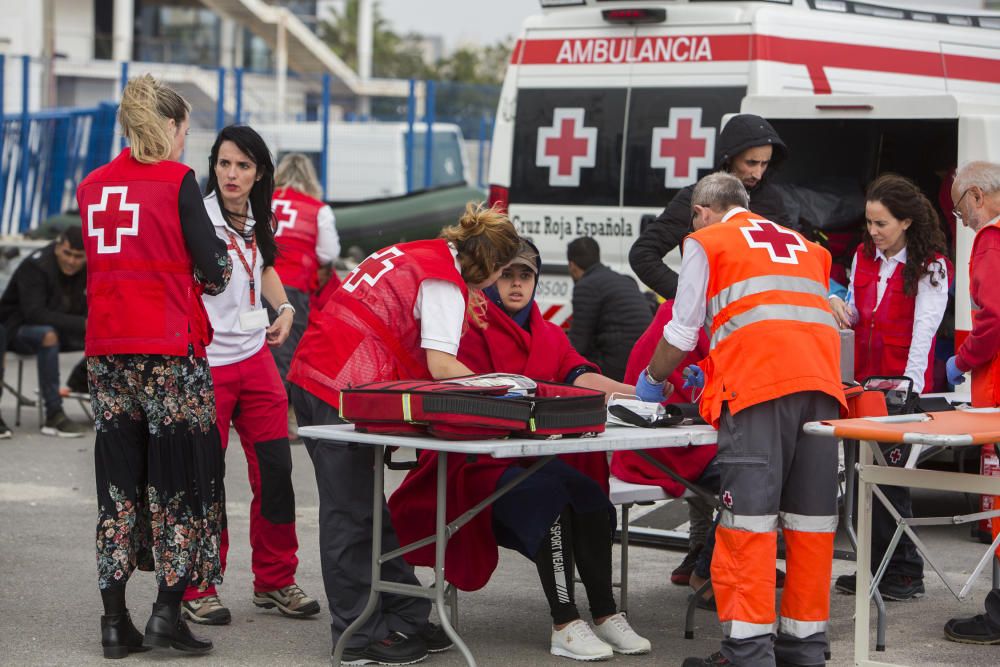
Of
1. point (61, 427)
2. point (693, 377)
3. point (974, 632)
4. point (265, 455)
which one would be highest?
point (693, 377)

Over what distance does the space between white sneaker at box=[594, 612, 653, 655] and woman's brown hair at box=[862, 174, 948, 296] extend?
6.79 feet

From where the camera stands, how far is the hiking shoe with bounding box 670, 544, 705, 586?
20.4ft

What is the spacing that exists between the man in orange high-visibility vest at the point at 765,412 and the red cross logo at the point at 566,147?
4.07 meters

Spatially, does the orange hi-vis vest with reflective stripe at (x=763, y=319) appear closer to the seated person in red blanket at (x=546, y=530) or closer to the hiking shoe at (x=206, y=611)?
the seated person in red blanket at (x=546, y=530)

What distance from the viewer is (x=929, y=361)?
6535 millimetres

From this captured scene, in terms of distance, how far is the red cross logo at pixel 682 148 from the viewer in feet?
27.7

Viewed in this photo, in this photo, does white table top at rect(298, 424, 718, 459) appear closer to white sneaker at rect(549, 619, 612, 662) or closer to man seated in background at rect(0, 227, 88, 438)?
white sneaker at rect(549, 619, 612, 662)

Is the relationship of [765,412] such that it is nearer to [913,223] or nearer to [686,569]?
[686,569]

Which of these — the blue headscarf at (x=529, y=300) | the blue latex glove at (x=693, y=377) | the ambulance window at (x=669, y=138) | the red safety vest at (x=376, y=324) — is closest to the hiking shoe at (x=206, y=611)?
the red safety vest at (x=376, y=324)

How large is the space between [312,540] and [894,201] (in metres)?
3.04

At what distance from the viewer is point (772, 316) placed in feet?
15.2

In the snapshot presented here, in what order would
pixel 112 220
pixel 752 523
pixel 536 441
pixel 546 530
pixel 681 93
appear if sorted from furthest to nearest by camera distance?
pixel 681 93
pixel 546 530
pixel 112 220
pixel 752 523
pixel 536 441

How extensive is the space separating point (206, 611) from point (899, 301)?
315cm

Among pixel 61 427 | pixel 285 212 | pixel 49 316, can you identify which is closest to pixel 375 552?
pixel 285 212
